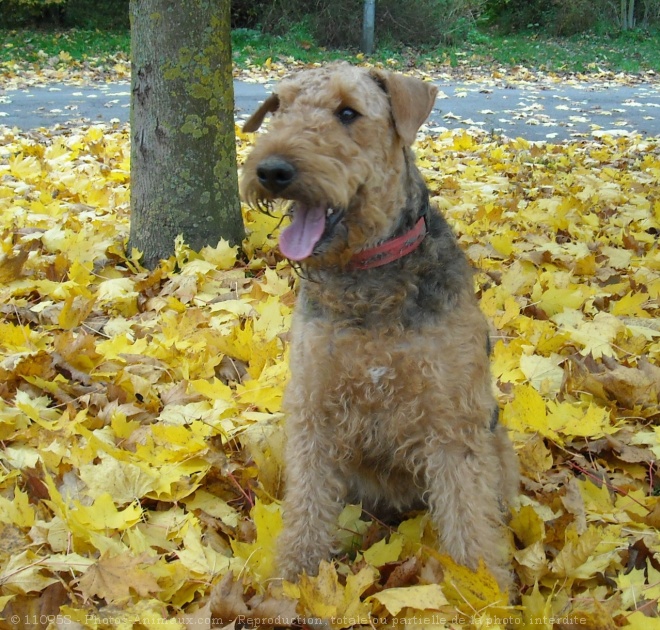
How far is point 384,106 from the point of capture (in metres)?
2.48

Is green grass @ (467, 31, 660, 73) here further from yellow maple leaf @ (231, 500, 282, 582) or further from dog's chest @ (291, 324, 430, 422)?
yellow maple leaf @ (231, 500, 282, 582)

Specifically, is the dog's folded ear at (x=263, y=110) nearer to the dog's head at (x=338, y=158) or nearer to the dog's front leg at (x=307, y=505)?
the dog's head at (x=338, y=158)

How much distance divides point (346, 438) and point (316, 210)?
0.84m

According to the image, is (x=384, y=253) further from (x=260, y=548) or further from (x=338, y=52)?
(x=338, y=52)

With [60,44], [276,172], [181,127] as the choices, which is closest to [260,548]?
[276,172]

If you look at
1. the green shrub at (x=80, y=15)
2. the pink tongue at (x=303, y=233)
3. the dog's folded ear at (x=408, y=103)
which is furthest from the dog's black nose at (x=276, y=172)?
the green shrub at (x=80, y=15)

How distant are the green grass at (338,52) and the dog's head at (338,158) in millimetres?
16449

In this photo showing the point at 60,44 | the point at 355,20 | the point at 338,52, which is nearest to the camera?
the point at 60,44

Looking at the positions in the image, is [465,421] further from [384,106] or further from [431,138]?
[431,138]

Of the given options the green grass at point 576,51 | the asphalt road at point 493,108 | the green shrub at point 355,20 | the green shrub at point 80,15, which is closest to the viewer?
the asphalt road at point 493,108

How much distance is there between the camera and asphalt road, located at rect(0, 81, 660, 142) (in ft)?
33.3

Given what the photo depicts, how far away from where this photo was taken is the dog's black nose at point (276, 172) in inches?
85.3

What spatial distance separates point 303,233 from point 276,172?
24 centimetres

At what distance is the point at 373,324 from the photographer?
7.59ft
